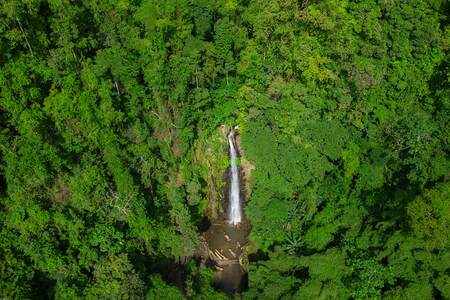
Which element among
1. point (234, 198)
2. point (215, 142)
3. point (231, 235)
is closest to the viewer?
point (215, 142)

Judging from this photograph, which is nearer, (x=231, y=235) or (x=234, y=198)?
(x=231, y=235)

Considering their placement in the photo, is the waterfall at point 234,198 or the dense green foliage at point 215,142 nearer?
the dense green foliage at point 215,142

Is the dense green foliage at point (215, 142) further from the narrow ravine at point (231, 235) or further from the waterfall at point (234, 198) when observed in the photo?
the waterfall at point (234, 198)

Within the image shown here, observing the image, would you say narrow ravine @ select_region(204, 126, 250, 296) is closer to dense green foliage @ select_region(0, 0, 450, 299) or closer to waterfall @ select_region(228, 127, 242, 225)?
waterfall @ select_region(228, 127, 242, 225)

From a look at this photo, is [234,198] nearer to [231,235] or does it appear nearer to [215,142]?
[231,235]

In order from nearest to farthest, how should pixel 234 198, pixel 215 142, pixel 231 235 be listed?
pixel 215 142 → pixel 231 235 → pixel 234 198

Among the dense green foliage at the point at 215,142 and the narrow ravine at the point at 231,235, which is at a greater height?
the dense green foliage at the point at 215,142

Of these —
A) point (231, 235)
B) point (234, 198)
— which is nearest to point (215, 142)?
point (234, 198)

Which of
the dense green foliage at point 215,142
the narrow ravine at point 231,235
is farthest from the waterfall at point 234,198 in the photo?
the dense green foliage at point 215,142

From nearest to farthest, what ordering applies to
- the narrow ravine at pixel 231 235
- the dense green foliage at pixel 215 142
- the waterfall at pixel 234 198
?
the dense green foliage at pixel 215 142, the narrow ravine at pixel 231 235, the waterfall at pixel 234 198
